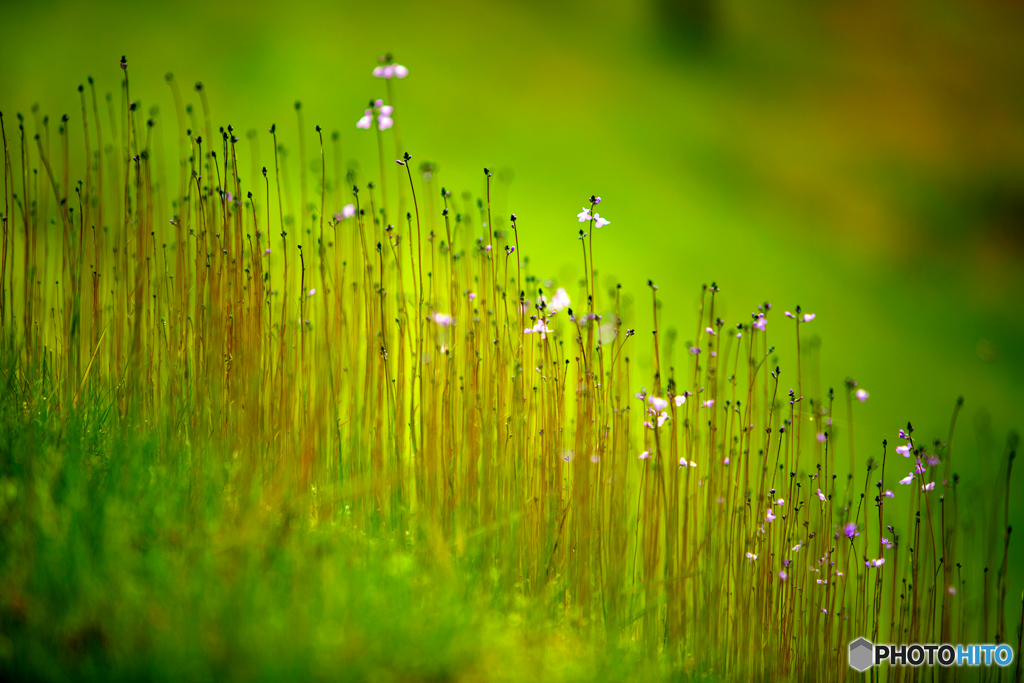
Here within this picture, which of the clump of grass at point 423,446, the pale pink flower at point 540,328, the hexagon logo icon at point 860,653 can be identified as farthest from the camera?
the hexagon logo icon at point 860,653

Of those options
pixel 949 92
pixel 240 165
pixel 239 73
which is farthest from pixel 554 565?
pixel 949 92

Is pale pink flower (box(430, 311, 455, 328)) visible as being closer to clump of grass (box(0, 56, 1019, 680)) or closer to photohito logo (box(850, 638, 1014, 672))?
clump of grass (box(0, 56, 1019, 680))

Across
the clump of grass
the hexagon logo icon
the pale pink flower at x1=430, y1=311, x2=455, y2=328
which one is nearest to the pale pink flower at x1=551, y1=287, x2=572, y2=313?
the clump of grass

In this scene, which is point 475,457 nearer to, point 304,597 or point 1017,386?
point 304,597

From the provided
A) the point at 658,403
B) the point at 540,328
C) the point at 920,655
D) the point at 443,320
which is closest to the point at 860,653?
the point at 920,655

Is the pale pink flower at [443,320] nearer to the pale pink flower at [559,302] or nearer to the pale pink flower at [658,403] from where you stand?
the pale pink flower at [559,302]

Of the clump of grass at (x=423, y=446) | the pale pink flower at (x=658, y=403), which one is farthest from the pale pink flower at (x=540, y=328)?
the pale pink flower at (x=658, y=403)

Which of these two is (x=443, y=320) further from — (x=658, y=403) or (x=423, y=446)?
(x=658, y=403)
